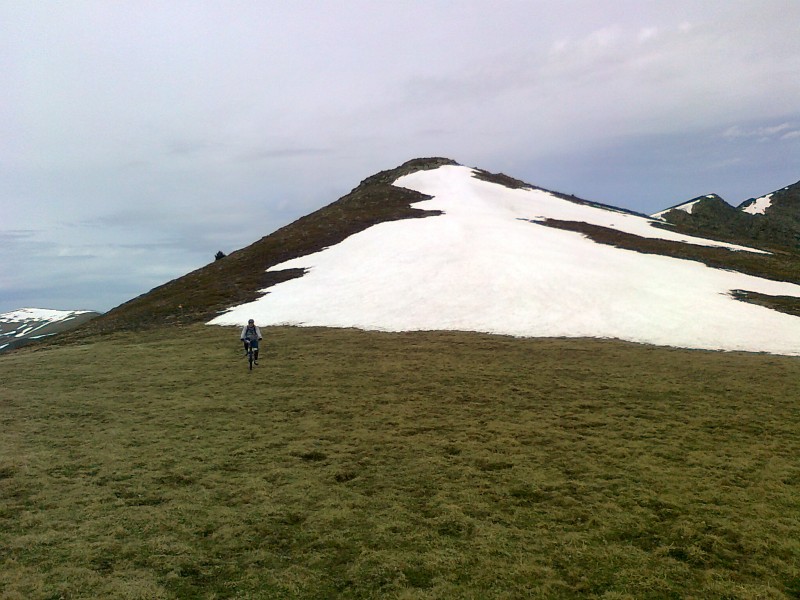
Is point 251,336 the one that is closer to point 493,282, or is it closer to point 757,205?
point 493,282

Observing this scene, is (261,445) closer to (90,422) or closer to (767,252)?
(90,422)

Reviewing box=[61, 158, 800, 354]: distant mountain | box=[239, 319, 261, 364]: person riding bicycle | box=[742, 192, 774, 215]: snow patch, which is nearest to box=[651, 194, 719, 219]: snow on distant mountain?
box=[742, 192, 774, 215]: snow patch

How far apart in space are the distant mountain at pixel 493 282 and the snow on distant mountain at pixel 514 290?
16 centimetres

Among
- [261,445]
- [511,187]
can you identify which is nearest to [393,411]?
[261,445]

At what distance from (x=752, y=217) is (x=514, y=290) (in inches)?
4953

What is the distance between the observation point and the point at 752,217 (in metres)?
132

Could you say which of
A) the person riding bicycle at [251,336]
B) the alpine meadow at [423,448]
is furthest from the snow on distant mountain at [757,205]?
the person riding bicycle at [251,336]

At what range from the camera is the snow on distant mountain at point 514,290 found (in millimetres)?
33250

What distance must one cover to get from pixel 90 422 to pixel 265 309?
22794 mm

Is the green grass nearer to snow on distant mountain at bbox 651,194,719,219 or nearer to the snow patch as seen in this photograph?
snow on distant mountain at bbox 651,194,719,219

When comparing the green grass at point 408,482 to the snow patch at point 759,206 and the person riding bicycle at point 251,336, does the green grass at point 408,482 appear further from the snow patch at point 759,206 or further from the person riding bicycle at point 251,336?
the snow patch at point 759,206

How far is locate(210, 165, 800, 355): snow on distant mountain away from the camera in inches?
1309

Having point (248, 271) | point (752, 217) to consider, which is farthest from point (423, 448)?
point (752, 217)

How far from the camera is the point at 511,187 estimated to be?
90562 mm
